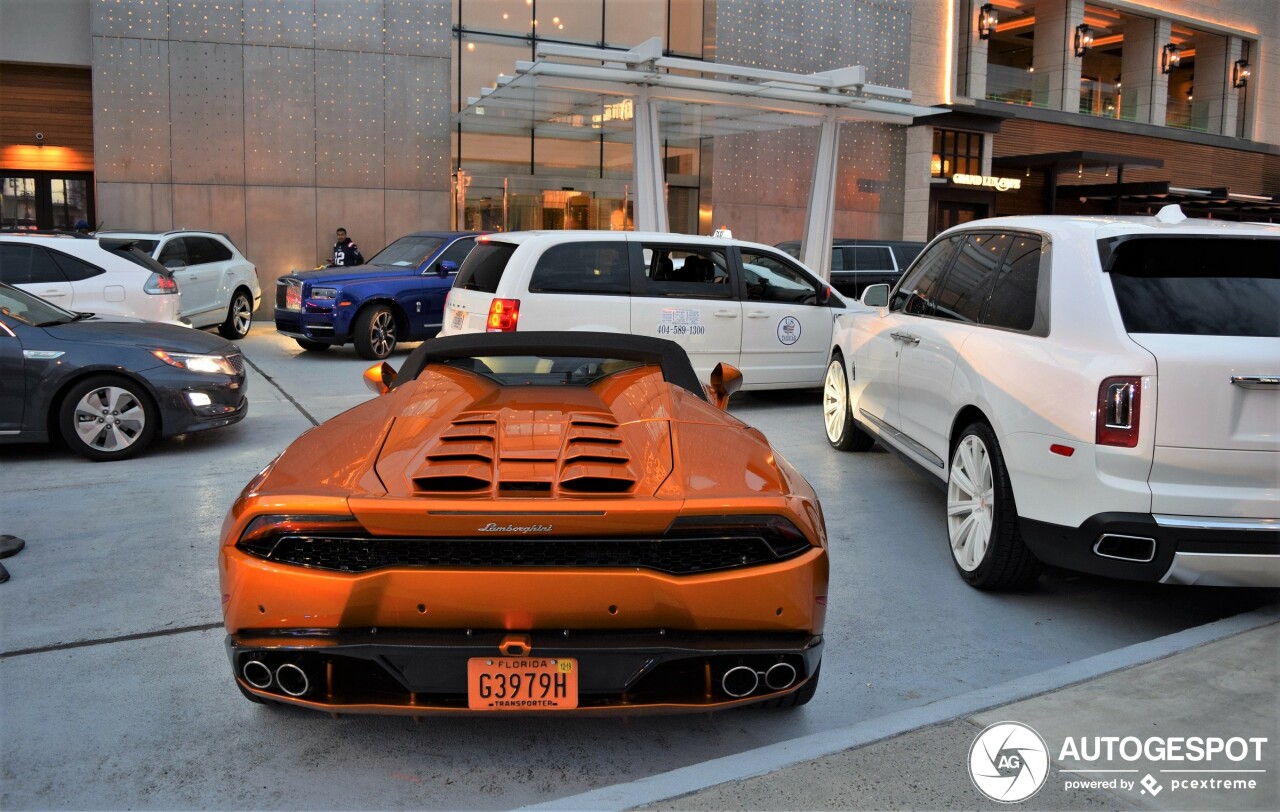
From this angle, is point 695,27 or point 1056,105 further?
point 1056,105

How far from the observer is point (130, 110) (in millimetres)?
18328

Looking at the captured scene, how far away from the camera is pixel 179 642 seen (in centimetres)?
417

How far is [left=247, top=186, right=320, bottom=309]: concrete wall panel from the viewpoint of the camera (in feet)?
63.5

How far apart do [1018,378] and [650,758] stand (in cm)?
245

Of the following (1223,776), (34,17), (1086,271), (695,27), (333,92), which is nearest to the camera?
(1223,776)

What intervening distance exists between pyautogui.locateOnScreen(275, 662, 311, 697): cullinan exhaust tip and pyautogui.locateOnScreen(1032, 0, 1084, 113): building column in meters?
29.6

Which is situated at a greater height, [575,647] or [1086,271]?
[1086,271]

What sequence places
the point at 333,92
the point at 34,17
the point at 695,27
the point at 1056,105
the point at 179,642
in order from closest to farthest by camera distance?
the point at 179,642 < the point at 34,17 < the point at 333,92 < the point at 695,27 < the point at 1056,105

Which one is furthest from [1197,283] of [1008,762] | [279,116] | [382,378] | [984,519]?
[279,116]

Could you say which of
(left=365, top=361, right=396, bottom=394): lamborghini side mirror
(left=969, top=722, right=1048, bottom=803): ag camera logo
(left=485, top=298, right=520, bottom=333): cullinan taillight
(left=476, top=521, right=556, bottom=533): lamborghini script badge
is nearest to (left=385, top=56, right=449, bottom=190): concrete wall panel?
(left=485, top=298, right=520, bottom=333): cullinan taillight

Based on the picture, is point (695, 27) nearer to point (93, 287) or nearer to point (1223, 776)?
point (93, 287)

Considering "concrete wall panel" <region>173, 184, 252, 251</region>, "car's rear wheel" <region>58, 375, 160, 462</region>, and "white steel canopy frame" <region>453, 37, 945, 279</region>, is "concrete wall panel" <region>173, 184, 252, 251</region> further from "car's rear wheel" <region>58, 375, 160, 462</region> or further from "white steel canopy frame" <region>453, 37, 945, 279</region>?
"car's rear wheel" <region>58, 375, 160, 462</region>

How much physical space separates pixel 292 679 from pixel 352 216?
1834cm

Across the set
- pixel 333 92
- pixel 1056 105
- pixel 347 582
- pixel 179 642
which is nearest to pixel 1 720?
pixel 179 642
